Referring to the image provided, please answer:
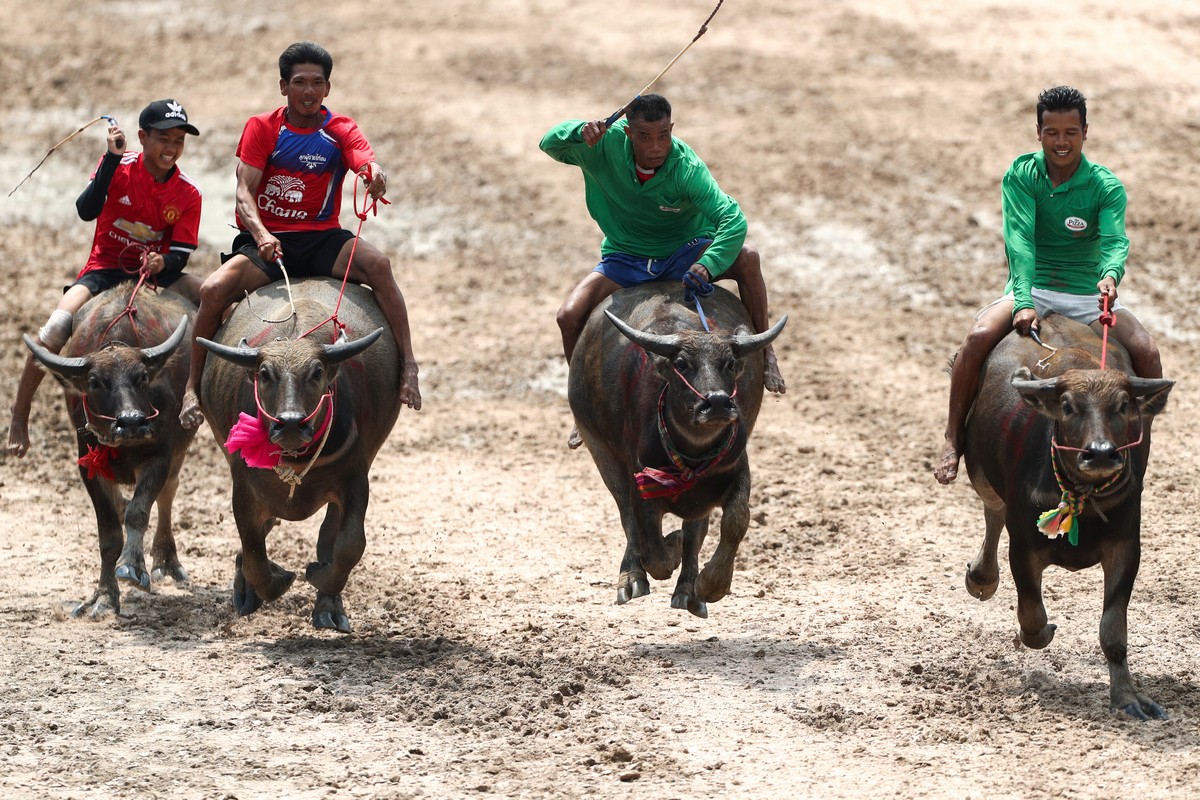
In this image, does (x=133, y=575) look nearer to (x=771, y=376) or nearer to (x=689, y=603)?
(x=689, y=603)

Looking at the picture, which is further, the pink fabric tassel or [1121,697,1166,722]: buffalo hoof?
the pink fabric tassel

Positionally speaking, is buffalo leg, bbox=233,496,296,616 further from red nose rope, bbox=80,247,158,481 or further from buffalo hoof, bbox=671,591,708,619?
buffalo hoof, bbox=671,591,708,619

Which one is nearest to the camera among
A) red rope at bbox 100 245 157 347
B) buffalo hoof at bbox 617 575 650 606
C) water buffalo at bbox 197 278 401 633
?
water buffalo at bbox 197 278 401 633

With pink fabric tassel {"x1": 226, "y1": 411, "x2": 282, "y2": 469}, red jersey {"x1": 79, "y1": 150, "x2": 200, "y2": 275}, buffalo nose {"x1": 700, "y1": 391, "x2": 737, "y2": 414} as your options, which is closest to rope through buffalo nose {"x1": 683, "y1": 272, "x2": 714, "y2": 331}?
buffalo nose {"x1": 700, "y1": 391, "x2": 737, "y2": 414}

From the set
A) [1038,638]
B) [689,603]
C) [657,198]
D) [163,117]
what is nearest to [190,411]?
[163,117]

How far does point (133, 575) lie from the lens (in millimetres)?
9586

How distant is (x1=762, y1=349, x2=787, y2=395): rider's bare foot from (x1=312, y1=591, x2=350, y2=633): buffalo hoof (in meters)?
2.73

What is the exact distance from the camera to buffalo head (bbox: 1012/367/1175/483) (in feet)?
23.1

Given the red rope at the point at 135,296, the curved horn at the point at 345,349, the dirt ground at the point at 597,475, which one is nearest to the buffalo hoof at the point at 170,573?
the dirt ground at the point at 597,475

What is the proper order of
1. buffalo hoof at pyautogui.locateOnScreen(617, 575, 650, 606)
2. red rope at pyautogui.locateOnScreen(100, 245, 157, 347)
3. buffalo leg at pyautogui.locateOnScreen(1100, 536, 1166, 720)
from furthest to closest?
red rope at pyautogui.locateOnScreen(100, 245, 157, 347), buffalo hoof at pyautogui.locateOnScreen(617, 575, 650, 606), buffalo leg at pyautogui.locateOnScreen(1100, 536, 1166, 720)

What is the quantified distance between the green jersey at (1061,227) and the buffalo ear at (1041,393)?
36.9 inches

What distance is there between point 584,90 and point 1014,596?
38.3ft

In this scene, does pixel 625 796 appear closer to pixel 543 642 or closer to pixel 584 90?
pixel 543 642

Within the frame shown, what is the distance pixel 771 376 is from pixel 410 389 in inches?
82.5
